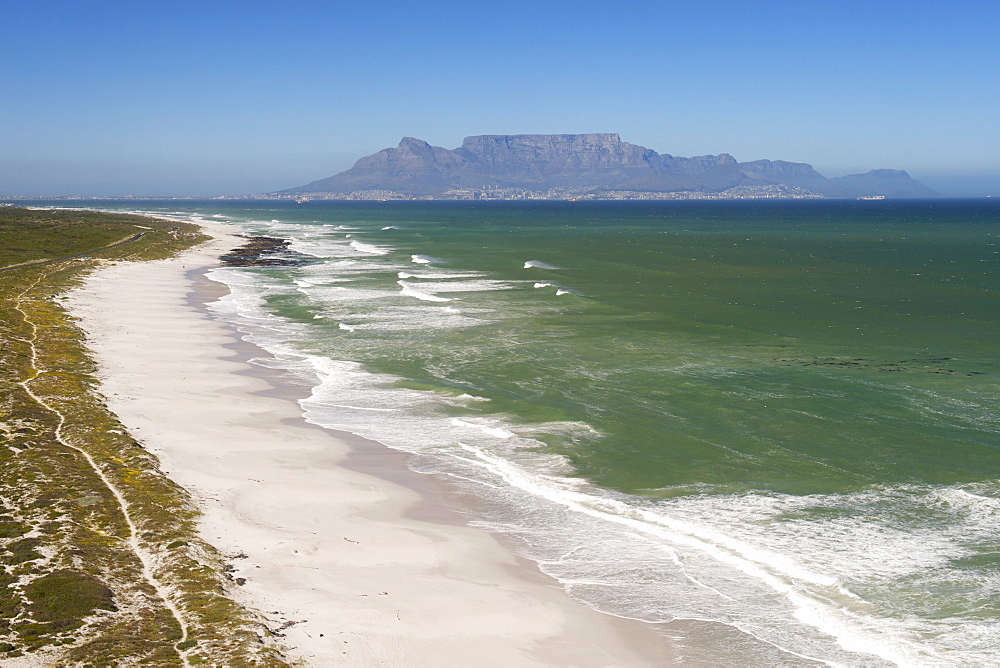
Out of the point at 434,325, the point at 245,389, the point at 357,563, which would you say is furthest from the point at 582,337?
the point at 357,563

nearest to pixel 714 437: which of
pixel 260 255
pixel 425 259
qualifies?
pixel 425 259

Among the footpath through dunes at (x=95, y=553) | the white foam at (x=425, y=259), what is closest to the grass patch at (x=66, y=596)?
the footpath through dunes at (x=95, y=553)

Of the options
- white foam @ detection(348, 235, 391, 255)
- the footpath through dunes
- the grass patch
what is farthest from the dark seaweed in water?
the grass patch

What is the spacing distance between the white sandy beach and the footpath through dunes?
636mm

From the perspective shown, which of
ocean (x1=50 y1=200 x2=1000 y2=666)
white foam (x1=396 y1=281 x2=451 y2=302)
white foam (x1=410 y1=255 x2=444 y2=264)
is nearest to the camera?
ocean (x1=50 y1=200 x2=1000 y2=666)

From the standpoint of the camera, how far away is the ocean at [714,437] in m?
12.4

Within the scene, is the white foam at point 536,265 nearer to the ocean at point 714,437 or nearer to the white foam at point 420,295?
the ocean at point 714,437

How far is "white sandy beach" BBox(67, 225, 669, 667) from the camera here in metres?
10.8

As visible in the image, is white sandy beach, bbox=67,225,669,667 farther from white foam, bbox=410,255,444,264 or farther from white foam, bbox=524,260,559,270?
white foam, bbox=410,255,444,264

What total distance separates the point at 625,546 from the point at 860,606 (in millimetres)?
4080

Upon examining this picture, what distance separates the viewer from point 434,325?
40312mm

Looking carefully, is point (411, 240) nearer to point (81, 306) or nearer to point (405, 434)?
point (81, 306)

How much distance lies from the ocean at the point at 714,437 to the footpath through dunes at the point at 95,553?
574 centimetres

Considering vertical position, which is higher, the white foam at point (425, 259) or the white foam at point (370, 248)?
the white foam at point (370, 248)
